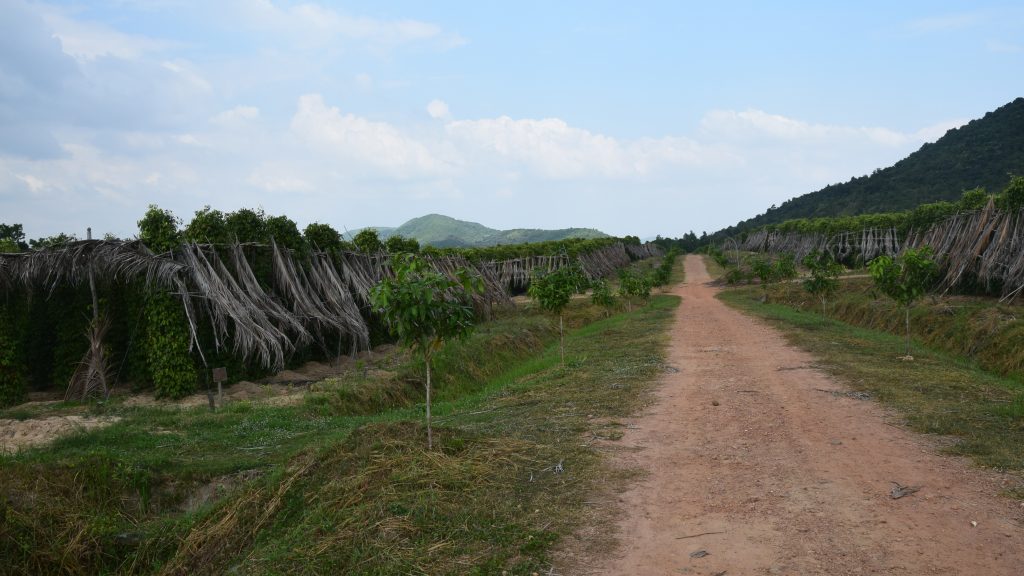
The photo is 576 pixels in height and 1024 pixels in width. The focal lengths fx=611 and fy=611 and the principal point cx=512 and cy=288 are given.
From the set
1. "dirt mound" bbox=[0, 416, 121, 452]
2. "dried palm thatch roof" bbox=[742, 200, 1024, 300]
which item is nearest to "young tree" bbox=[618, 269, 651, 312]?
"dried palm thatch roof" bbox=[742, 200, 1024, 300]

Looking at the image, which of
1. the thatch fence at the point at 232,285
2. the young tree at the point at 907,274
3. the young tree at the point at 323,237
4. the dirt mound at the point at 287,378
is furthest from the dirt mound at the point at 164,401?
the young tree at the point at 907,274

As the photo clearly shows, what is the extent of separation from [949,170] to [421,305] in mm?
79909

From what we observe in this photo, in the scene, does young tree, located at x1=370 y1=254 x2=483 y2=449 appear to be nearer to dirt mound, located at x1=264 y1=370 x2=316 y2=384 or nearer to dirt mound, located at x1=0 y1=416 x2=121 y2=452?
dirt mound, located at x1=0 y1=416 x2=121 y2=452

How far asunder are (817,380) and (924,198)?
65.7m

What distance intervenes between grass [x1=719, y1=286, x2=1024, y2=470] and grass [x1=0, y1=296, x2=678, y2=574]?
168 inches

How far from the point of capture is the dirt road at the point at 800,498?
492 cm

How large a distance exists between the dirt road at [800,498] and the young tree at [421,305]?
9.19ft

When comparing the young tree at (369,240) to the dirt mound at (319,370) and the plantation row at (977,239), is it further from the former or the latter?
the plantation row at (977,239)

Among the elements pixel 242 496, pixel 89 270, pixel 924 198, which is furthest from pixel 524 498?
pixel 924 198

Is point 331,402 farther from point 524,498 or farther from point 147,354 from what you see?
point 524,498

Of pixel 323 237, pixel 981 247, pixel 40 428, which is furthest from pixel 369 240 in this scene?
pixel 981 247

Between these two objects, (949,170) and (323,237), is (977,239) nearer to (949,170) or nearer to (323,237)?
(323,237)

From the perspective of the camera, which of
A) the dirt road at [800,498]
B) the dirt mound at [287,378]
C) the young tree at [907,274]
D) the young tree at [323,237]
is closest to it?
the dirt road at [800,498]

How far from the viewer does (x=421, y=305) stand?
7.32 metres
